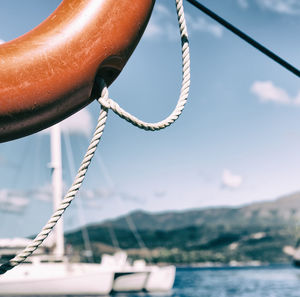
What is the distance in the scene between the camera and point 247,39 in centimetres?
190

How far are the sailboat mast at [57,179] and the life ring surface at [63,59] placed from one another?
15340 millimetres

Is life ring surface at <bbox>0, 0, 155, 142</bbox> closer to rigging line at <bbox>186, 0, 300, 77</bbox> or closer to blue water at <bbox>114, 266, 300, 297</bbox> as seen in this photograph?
rigging line at <bbox>186, 0, 300, 77</bbox>

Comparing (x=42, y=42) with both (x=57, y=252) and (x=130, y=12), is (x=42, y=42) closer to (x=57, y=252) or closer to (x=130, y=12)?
(x=130, y=12)

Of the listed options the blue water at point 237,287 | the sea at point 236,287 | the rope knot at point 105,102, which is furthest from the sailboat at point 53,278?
the rope knot at point 105,102

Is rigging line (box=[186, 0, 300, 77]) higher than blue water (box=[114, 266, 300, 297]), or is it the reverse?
blue water (box=[114, 266, 300, 297])

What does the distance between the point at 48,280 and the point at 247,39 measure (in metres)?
16.7

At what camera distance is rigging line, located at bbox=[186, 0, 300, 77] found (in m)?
1.84

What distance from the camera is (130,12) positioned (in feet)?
4.91

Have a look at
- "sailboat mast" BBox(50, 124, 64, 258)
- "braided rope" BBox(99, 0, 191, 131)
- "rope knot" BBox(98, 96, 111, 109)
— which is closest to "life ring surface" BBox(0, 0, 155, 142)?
"rope knot" BBox(98, 96, 111, 109)

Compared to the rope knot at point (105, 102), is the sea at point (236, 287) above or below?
above

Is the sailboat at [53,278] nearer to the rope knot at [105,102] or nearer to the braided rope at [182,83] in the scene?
the braided rope at [182,83]

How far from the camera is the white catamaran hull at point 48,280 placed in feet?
57.6

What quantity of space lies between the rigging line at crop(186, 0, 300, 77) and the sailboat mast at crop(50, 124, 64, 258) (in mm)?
15017

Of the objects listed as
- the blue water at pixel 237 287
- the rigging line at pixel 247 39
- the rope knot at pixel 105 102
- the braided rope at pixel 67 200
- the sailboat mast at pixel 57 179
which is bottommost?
the braided rope at pixel 67 200
